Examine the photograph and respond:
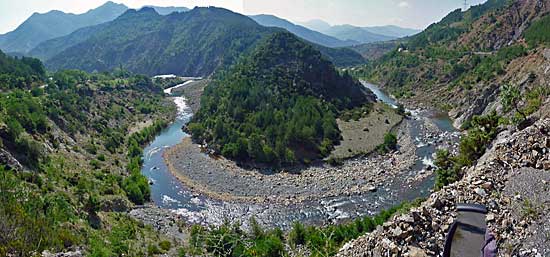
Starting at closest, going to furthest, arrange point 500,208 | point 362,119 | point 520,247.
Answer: point 520,247, point 500,208, point 362,119

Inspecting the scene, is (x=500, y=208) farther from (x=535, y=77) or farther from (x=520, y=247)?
(x=535, y=77)

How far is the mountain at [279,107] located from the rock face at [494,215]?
41753 mm

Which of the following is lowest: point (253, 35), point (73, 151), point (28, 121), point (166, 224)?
point (166, 224)

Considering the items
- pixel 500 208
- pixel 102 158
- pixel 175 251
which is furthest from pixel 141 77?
pixel 500 208

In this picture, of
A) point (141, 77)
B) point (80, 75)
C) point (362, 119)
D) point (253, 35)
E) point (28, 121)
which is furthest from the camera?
point (253, 35)

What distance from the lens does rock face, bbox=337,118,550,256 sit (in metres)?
12.3

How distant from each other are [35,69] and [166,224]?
73.7 meters

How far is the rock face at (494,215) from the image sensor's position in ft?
40.4

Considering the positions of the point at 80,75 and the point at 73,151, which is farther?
the point at 80,75

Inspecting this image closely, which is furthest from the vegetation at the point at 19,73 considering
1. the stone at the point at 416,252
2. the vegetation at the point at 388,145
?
the stone at the point at 416,252

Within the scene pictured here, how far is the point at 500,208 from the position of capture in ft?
44.7

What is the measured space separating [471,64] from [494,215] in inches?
3915

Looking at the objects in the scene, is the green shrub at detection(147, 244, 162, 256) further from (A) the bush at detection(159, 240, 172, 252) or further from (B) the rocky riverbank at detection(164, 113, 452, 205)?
(B) the rocky riverbank at detection(164, 113, 452, 205)

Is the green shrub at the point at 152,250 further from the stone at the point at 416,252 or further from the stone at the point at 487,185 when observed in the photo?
the stone at the point at 487,185
